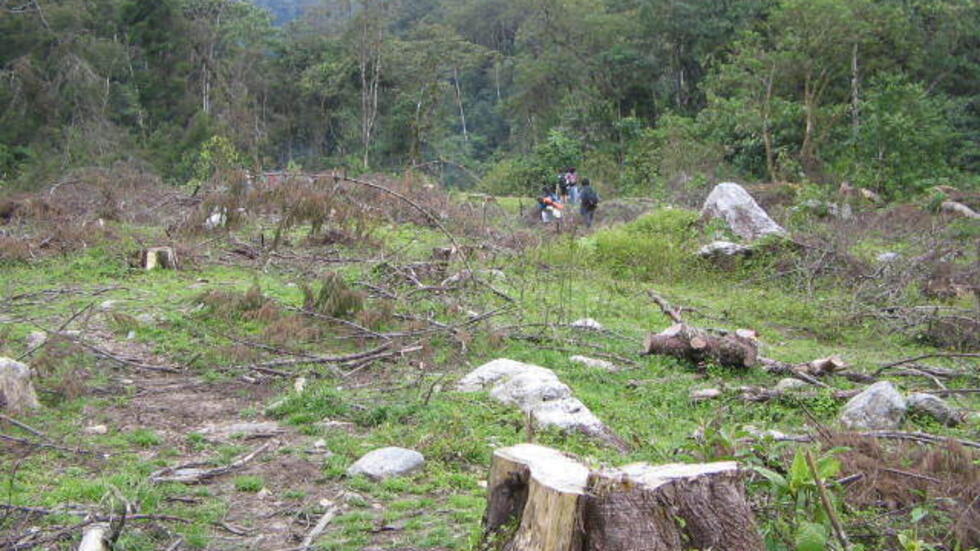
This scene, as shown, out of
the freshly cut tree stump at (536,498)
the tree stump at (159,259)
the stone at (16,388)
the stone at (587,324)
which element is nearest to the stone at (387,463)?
the freshly cut tree stump at (536,498)

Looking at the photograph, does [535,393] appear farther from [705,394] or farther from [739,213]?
[739,213]

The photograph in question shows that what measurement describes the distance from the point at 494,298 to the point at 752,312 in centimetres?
314

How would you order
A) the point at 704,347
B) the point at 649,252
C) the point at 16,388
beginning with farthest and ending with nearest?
the point at 649,252 < the point at 704,347 < the point at 16,388

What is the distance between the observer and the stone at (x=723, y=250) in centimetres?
1224

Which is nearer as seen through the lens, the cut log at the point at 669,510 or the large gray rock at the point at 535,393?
the cut log at the point at 669,510

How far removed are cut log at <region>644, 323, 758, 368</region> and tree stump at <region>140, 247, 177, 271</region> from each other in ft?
20.4

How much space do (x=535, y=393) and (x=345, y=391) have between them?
142 cm

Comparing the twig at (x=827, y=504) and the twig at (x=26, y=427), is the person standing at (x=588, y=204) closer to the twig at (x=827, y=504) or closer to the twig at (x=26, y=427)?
the twig at (x=26, y=427)

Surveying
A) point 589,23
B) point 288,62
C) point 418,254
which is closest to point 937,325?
point 418,254

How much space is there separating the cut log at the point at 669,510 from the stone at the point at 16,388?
4.13m

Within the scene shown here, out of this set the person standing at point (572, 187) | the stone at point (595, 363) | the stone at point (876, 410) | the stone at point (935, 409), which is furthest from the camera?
the person standing at point (572, 187)

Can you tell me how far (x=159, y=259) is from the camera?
35.5 feet

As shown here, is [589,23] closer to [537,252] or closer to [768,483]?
[537,252]

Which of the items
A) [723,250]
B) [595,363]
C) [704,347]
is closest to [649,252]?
[723,250]
